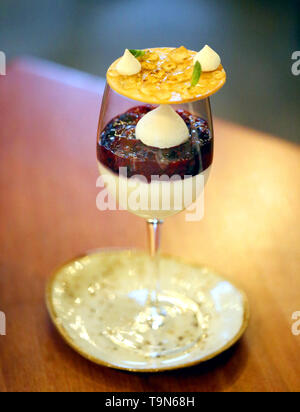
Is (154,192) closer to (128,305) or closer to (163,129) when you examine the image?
(163,129)

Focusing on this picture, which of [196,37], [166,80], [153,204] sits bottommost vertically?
[196,37]

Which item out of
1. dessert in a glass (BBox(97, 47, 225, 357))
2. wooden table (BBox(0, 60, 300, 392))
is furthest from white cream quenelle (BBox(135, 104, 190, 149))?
wooden table (BBox(0, 60, 300, 392))

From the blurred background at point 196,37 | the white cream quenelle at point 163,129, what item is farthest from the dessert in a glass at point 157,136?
the blurred background at point 196,37

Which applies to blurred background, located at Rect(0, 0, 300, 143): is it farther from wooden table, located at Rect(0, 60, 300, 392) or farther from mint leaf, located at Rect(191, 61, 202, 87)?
mint leaf, located at Rect(191, 61, 202, 87)

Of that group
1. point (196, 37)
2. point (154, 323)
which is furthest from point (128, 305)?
point (196, 37)

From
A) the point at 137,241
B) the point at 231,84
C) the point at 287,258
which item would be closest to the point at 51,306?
the point at 137,241
